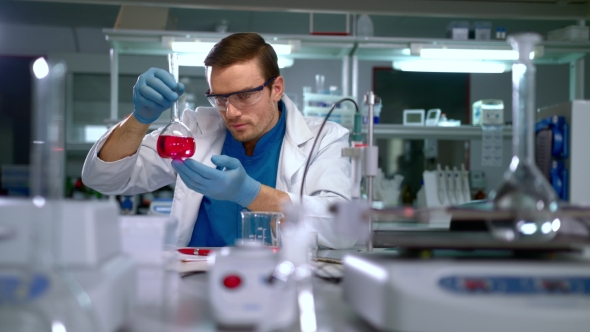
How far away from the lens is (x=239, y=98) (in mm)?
2102

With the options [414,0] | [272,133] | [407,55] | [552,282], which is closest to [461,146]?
[407,55]

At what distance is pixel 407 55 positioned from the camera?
3.71 meters

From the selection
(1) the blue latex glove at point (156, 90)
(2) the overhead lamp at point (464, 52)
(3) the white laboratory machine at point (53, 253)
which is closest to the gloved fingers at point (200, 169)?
(1) the blue latex glove at point (156, 90)

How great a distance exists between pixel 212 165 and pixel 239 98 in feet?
1.11

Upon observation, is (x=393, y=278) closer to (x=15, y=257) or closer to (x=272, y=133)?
(x=15, y=257)

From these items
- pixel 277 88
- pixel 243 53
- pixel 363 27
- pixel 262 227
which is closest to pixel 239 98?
pixel 243 53

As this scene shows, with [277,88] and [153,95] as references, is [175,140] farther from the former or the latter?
[277,88]

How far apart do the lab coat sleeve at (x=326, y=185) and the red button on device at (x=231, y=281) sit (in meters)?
1.09

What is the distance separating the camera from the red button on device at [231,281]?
705 millimetres

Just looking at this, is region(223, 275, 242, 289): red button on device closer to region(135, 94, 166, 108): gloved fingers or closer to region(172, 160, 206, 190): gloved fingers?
region(172, 160, 206, 190): gloved fingers

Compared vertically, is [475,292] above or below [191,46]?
below

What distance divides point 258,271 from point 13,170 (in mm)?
455

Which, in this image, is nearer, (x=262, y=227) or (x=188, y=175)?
(x=262, y=227)

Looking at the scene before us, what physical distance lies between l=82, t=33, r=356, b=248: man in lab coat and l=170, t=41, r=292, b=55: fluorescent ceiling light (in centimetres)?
107
